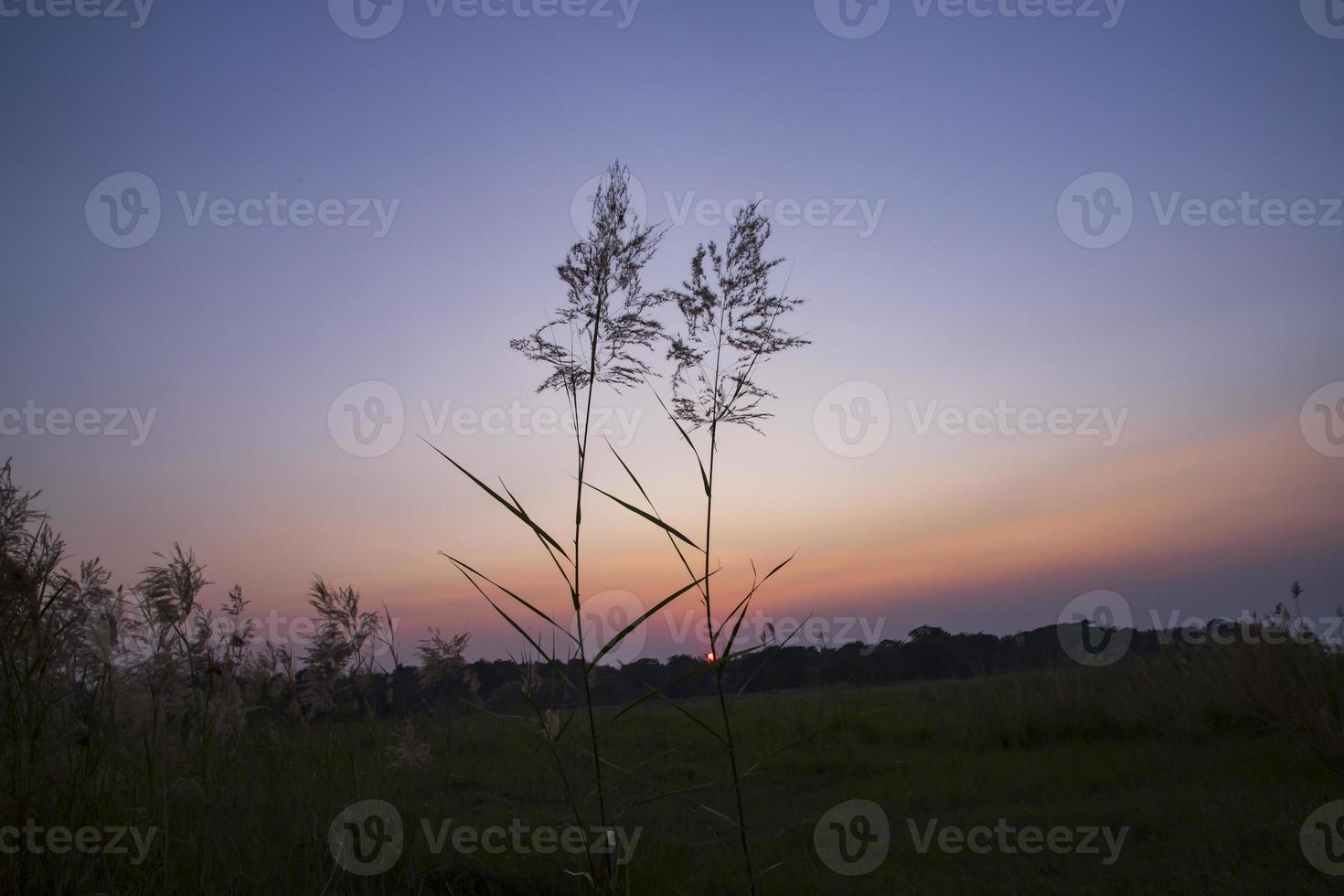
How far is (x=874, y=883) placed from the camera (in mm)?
3750
